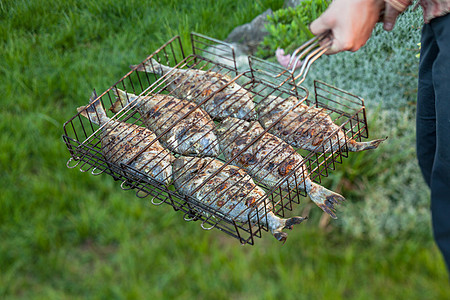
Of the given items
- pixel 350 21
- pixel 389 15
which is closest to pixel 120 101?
pixel 350 21

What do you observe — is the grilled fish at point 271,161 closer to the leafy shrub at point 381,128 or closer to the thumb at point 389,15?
the thumb at point 389,15

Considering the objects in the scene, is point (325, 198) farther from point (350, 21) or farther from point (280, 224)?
point (350, 21)

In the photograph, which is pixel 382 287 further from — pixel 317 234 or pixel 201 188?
pixel 201 188

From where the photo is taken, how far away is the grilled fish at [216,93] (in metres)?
2.90

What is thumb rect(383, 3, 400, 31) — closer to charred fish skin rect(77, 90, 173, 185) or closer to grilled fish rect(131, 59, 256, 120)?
grilled fish rect(131, 59, 256, 120)

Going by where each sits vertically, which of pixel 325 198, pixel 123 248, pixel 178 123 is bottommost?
pixel 123 248

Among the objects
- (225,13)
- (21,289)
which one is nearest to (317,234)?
(21,289)

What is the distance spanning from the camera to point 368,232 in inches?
134

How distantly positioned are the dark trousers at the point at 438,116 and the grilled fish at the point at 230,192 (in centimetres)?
59

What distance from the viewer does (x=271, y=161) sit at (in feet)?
8.28

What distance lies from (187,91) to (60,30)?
259 centimetres

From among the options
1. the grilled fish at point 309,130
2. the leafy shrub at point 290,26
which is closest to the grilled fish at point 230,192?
the grilled fish at point 309,130

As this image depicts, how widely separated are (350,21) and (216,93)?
966 mm

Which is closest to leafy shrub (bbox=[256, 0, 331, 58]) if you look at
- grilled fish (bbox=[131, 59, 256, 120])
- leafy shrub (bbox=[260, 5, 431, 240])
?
leafy shrub (bbox=[260, 5, 431, 240])
